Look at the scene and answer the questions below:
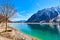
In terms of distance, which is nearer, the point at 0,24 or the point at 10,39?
the point at 10,39

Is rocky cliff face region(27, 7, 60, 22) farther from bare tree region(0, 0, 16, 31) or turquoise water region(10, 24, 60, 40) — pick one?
bare tree region(0, 0, 16, 31)

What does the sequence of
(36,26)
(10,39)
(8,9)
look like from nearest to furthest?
(10,39) → (8,9) → (36,26)

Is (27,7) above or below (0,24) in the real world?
above

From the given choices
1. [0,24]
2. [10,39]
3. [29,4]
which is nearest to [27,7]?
[29,4]

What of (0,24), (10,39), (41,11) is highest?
(41,11)

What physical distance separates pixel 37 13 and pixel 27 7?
745 mm

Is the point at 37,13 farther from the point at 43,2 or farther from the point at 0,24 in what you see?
the point at 0,24

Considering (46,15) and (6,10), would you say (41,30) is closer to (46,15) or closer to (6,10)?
(46,15)

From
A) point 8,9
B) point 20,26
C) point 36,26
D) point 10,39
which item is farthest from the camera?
point 36,26

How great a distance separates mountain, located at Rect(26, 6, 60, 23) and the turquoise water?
1.37ft

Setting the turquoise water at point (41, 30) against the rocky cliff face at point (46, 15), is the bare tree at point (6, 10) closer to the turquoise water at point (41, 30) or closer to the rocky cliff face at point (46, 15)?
the turquoise water at point (41, 30)

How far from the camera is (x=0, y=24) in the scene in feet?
32.9

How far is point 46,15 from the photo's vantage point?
11398 mm

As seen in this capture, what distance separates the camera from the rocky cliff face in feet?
36.4
